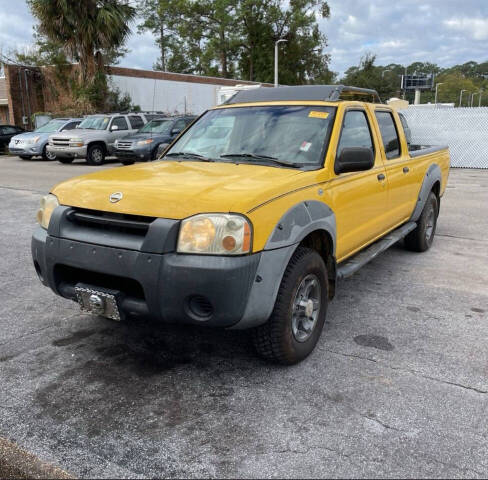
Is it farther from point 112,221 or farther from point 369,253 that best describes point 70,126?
point 112,221

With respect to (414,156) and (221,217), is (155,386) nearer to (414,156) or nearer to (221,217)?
(221,217)

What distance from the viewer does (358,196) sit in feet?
13.9

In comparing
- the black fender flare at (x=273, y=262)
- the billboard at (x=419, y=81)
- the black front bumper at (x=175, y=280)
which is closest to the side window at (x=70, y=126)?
the black front bumper at (x=175, y=280)

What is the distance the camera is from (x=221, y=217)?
2.89m

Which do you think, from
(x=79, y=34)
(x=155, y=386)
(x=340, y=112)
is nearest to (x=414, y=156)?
(x=340, y=112)

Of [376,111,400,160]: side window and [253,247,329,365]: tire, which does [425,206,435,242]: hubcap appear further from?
[253,247,329,365]: tire

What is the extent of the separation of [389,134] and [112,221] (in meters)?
3.27

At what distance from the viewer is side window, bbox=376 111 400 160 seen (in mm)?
5052

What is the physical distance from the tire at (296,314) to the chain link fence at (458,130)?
15.9m

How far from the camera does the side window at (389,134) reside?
16.6ft

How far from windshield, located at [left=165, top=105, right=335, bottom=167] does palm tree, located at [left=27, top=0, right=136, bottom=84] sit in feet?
76.6

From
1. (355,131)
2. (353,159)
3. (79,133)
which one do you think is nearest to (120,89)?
(79,133)

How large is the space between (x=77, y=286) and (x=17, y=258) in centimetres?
342

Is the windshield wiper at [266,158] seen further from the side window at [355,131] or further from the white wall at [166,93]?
the white wall at [166,93]
